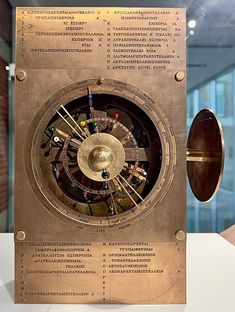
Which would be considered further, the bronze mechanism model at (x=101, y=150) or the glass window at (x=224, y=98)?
the glass window at (x=224, y=98)

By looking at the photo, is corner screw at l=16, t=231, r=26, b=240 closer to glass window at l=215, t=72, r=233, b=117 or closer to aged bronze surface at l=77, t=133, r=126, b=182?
aged bronze surface at l=77, t=133, r=126, b=182

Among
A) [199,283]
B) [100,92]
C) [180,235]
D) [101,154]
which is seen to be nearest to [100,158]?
[101,154]

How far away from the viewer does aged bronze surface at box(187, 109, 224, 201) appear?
4.12 feet

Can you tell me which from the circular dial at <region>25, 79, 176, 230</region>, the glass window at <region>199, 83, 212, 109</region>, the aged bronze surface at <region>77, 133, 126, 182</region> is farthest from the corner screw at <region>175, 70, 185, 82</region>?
the glass window at <region>199, 83, 212, 109</region>

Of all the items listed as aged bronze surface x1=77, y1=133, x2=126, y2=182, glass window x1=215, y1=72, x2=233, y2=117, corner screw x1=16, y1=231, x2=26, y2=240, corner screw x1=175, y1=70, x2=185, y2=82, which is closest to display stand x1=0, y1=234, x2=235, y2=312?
corner screw x1=16, y1=231, x2=26, y2=240

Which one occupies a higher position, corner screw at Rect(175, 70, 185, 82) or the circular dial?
corner screw at Rect(175, 70, 185, 82)

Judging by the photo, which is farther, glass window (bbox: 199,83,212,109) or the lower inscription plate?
glass window (bbox: 199,83,212,109)

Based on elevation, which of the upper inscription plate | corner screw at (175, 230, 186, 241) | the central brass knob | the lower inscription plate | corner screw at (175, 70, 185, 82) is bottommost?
the lower inscription plate

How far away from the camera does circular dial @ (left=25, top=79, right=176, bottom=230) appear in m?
1.26

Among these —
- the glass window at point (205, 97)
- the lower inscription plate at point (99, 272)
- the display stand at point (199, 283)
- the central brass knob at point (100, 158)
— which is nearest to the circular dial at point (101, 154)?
the central brass knob at point (100, 158)

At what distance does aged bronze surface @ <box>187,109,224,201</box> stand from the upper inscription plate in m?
0.25

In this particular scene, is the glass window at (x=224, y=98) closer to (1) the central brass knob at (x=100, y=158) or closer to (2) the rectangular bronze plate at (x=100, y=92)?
(2) the rectangular bronze plate at (x=100, y=92)

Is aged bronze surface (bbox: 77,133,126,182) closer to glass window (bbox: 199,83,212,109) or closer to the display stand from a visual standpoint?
the display stand

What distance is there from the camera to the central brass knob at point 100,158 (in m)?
1.22
